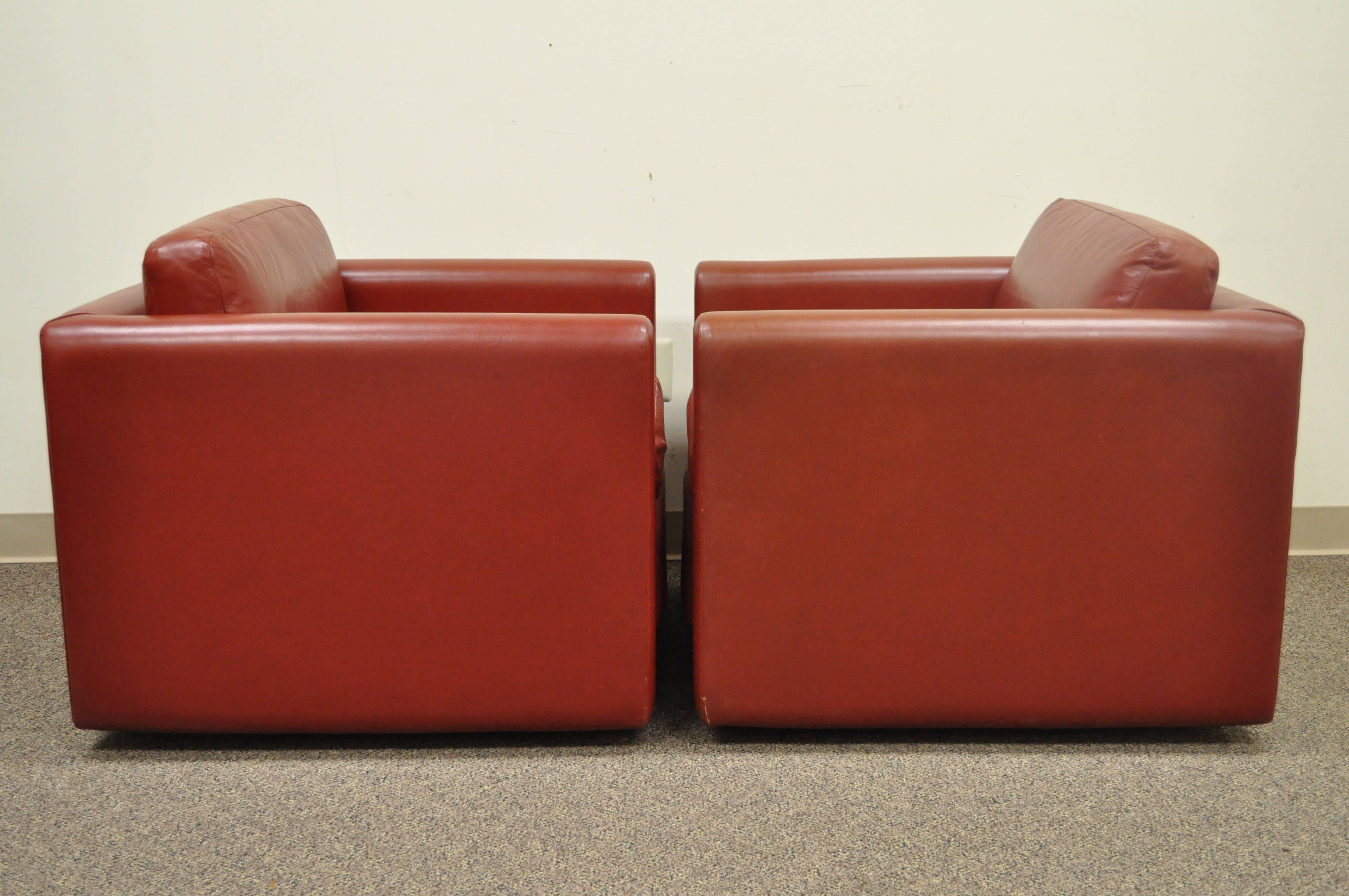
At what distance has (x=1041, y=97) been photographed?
2.40 m

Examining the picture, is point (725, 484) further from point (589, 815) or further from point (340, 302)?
point (340, 302)

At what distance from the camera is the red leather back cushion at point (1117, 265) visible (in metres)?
1.58

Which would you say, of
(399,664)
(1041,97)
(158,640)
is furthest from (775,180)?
(158,640)

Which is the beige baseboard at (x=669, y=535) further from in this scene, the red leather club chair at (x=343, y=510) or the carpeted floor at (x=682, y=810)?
the red leather club chair at (x=343, y=510)

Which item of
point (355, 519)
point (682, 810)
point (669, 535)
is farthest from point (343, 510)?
point (669, 535)

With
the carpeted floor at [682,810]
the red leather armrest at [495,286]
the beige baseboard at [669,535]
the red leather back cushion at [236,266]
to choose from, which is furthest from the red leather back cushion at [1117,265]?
the red leather back cushion at [236,266]

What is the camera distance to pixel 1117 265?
1620 mm

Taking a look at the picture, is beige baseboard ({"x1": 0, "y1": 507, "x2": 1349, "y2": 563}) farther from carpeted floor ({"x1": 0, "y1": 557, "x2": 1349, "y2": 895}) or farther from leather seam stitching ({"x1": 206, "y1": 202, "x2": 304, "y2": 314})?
leather seam stitching ({"x1": 206, "y1": 202, "x2": 304, "y2": 314})

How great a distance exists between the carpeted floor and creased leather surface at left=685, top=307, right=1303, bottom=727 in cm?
8

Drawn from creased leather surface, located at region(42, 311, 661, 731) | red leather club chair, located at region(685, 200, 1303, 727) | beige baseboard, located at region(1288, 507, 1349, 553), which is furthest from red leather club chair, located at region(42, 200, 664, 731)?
beige baseboard, located at region(1288, 507, 1349, 553)

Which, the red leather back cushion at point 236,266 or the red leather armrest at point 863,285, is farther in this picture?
the red leather armrest at point 863,285

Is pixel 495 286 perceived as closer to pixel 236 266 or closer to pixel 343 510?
pixel 236 266

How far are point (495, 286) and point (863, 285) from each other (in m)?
0.79

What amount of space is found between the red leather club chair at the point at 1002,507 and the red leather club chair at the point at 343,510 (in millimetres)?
150
